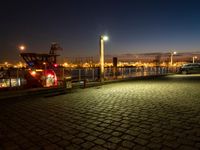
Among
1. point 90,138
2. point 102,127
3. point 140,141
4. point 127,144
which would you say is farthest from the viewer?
point 102,127

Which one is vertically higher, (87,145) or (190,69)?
(190,69)

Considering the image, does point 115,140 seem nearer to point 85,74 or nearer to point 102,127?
point 102,127

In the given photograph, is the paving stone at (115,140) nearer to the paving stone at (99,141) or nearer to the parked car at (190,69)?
the paving stone at (99,141)

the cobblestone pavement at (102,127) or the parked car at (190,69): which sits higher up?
the parked car at (190,69)

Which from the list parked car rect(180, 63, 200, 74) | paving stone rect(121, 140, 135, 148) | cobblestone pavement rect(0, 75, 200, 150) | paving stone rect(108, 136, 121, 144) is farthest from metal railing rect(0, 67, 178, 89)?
paving stone rect(121, 140, 135, 148)

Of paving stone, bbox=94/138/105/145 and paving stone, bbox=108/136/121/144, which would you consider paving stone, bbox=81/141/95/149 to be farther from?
paving stone, bbox=108/136/121/144

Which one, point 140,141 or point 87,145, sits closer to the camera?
point 87,145

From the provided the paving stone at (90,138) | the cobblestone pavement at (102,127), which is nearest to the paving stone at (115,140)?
the cobblestone pavement at (102,127)

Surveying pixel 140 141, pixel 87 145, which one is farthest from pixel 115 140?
pixel 87 145

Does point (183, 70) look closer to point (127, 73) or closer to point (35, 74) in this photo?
point (127, 73)

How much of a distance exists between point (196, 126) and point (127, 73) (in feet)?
64.9

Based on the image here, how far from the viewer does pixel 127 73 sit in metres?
24.5

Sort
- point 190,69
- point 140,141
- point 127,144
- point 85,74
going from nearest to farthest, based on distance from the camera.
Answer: point 127,144
point 140,141
point 85,74
point 190,69

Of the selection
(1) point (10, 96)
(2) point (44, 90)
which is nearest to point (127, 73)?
(2) point (44, 90)
